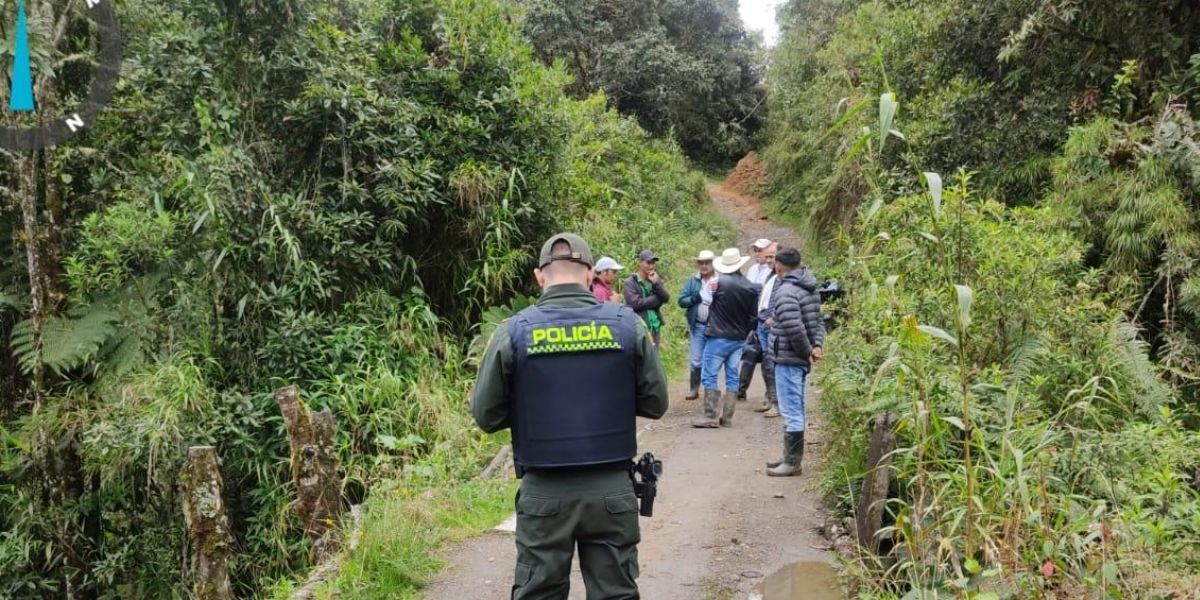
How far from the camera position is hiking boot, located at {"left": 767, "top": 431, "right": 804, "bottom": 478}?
696 cm

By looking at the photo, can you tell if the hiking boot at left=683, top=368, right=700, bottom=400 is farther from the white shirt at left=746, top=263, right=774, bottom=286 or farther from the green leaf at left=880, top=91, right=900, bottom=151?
the green leaf at left=880, top=91, right=900, bottom=151

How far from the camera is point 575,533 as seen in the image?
337 centimetres

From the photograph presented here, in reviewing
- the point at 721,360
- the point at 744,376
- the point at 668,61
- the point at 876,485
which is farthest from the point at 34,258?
the point at 668,61

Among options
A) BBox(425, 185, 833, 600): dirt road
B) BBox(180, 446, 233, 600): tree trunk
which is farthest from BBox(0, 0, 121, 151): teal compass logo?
BBox(425, 185, 833, 600): dirt road

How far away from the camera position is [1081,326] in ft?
19.5

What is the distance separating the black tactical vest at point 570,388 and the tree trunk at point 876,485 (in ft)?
6.59

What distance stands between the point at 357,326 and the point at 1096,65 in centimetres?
851

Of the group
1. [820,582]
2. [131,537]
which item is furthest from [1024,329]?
[131,537]

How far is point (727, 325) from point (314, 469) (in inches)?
161

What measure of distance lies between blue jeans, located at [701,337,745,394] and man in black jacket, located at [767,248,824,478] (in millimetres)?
1379

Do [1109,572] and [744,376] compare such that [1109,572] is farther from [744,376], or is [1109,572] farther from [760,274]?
[744,376]

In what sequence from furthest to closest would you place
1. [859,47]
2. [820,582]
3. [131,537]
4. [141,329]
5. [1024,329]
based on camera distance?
[859,47] < [141,329] < [131,537] < [1024,329] < [820,582]

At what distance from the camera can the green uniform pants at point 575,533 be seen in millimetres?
3336

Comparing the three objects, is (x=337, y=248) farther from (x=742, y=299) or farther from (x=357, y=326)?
(x=742, y=299)
